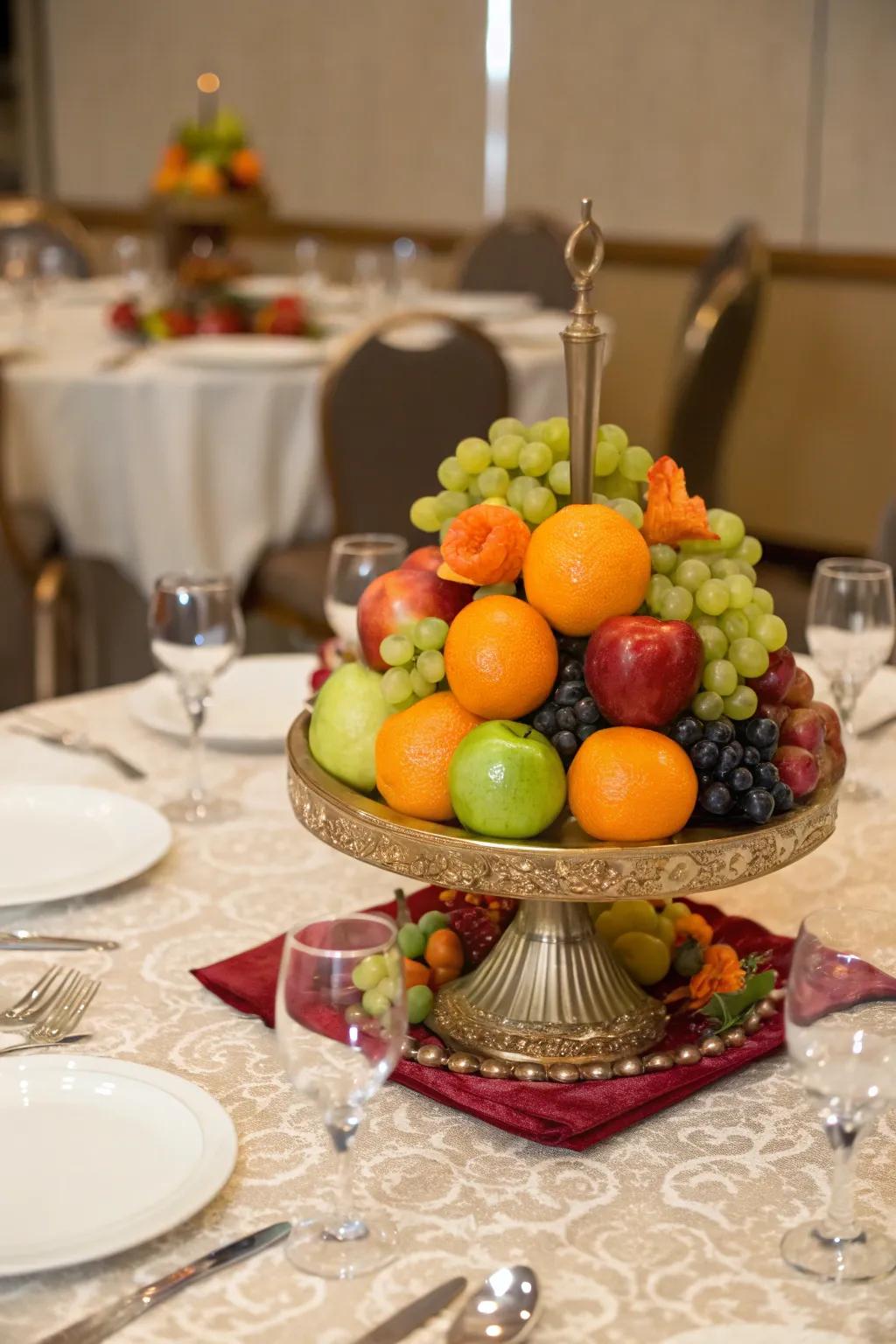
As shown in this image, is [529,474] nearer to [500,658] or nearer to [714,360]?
[500,658]

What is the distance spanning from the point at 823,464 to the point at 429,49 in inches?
92.4

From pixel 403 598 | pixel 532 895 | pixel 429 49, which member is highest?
pixel 429 49

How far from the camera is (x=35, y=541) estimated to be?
3.24 meters

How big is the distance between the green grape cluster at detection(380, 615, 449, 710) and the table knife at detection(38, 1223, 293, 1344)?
334mm

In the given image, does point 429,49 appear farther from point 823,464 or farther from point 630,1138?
point 630,1138

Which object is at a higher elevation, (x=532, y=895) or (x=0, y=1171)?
(x=532, y=895)

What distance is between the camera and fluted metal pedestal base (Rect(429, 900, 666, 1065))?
0.98 metres

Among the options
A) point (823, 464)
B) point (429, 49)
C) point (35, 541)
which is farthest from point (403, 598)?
point (429, 49)

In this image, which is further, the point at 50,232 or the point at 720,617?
the point at 50,232

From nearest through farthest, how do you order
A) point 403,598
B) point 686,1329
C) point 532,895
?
1. point 686,1329
2. point 532,895
3. point 403,598

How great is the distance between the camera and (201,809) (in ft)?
4.60

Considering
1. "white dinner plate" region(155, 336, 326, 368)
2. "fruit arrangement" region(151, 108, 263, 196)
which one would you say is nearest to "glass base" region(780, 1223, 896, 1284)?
"white dinner plate" region(155, 336, 326, 368)

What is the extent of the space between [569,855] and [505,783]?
5 centimetres

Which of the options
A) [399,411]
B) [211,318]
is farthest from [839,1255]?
[211,318]
